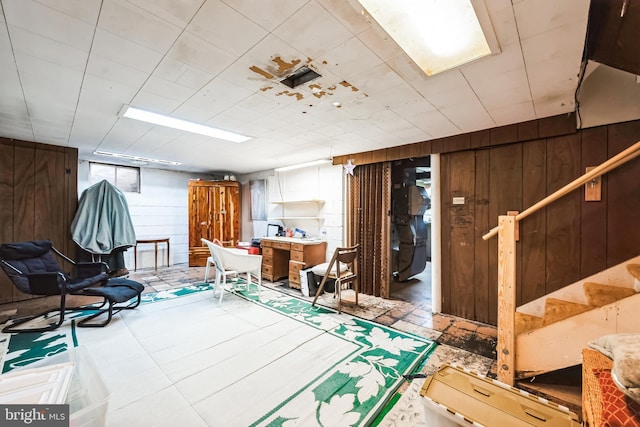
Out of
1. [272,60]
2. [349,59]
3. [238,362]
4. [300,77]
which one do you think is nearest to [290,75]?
[300,77]

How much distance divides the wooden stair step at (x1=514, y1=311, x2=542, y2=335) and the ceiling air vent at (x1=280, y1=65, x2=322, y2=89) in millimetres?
2660

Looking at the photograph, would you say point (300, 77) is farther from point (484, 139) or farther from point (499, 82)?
point (484, 139)

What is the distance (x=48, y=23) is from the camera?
1.49 meters

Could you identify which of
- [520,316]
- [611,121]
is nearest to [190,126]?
[520,316]

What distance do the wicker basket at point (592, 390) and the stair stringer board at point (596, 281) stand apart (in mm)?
1202

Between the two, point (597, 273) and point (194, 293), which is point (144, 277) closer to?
point (194, 293)

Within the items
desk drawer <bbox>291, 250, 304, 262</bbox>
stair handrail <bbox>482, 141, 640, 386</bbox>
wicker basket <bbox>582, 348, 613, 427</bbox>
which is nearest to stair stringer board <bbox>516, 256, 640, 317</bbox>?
stair handrail <bbox>482, 141, 640, 386</bbox>

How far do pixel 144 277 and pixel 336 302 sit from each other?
4.10m

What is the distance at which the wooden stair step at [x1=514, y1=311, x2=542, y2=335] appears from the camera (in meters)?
2.20

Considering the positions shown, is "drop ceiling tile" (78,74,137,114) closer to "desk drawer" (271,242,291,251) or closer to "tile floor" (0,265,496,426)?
"tile floor" (0,265,496,426)

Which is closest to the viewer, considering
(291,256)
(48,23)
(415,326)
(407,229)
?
(48,23)

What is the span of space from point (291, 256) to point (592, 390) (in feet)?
13.2

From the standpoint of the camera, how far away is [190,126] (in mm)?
3318

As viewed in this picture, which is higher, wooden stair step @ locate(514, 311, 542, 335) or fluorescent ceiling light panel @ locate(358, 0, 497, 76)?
fluorescent ceiling light panel @ locate(358, 0, 497, 76)
